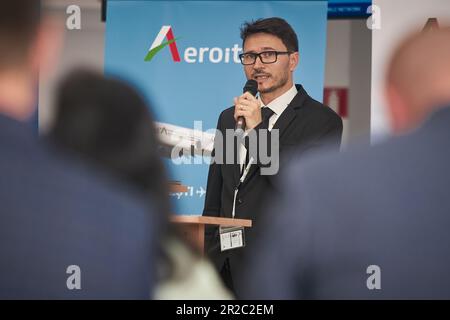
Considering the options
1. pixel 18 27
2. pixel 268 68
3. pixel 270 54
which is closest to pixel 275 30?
pixel 270 54

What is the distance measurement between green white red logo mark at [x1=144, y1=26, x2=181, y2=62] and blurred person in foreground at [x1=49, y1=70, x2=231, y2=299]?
367 cm

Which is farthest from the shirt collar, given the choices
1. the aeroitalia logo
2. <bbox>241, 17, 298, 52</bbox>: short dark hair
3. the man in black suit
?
the aeroitalia logo

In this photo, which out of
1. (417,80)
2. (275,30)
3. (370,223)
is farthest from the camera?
(275,30)

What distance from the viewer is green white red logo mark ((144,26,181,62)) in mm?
4906

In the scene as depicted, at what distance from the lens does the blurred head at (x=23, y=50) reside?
126cm

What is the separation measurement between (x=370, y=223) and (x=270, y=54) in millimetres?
3612

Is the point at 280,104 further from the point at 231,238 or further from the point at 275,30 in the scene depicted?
the point at 231,238

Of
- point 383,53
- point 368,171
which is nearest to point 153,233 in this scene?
point 368,171

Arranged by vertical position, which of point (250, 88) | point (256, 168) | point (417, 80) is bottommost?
point (256, 168)

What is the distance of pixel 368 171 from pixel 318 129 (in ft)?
10.8

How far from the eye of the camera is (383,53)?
15.6ft

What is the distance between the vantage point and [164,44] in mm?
4914

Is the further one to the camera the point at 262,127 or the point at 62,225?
the point at 262,127

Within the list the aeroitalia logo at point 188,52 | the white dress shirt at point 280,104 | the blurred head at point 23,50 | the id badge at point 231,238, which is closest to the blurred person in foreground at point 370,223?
the blurred head at point 23,50
